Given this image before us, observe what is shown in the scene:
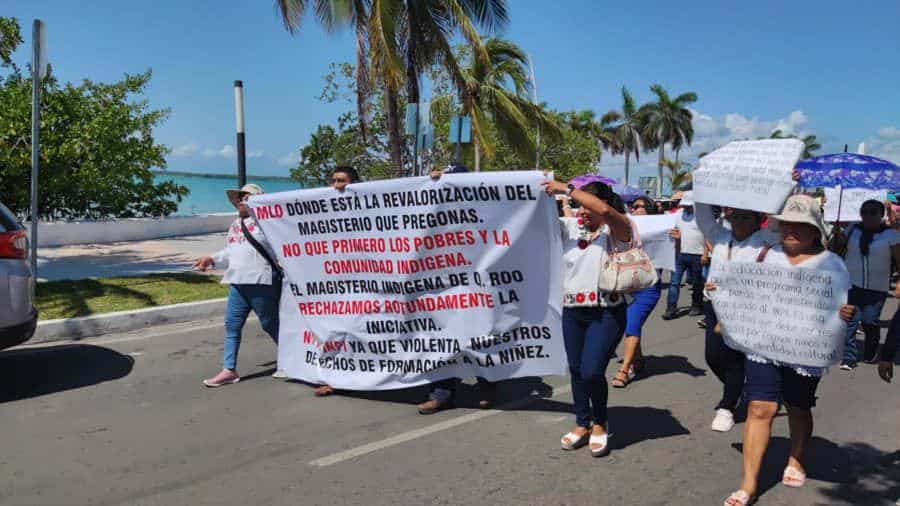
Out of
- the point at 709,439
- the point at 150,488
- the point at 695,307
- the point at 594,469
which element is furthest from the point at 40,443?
the point at 695,307

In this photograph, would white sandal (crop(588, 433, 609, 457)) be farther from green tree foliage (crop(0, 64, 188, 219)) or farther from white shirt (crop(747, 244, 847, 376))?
green tree foliage (crop(0, 64, 188, 219))

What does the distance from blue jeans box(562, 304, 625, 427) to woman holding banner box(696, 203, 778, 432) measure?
0.58m

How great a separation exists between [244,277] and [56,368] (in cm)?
218

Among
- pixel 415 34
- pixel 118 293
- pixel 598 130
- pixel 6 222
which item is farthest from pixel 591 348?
pixel 598 130

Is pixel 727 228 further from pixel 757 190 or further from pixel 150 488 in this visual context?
pixel 150 488

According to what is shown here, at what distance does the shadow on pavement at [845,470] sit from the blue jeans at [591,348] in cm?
90

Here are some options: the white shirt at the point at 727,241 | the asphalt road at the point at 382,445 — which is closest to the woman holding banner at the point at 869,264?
the asphalt road at the point at 382,445

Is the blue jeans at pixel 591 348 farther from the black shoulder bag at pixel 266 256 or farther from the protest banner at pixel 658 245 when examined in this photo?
the protest banner at pixel 658 245

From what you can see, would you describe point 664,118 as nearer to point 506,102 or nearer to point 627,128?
point 627,128

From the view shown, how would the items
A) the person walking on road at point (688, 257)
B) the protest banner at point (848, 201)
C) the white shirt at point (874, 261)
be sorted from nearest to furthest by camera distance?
the white shirt at point (874, 261) < the protest banner at point (848, 201) < the person walking on road at point (688, 257)

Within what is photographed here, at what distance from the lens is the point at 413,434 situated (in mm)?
4484

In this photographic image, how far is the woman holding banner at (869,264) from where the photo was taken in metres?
6.21

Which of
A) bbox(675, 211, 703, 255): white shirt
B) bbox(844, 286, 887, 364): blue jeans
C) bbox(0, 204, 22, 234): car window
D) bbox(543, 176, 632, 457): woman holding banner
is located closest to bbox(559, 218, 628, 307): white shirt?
bbox(543, 176, 632, 457): woman holding banner

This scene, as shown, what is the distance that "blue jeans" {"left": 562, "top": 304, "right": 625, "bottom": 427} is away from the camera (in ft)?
12.9
